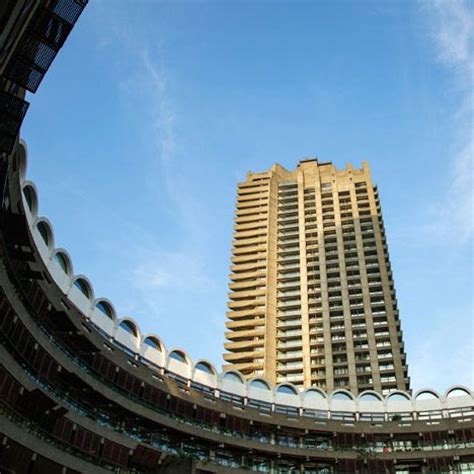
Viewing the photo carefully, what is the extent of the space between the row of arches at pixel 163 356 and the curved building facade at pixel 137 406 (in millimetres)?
123

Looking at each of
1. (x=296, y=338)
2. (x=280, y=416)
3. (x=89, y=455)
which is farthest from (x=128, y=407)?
(x=296, y=338)

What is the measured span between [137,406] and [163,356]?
7.90 meters

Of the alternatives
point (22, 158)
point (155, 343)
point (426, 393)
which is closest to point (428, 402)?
point (426, 393)

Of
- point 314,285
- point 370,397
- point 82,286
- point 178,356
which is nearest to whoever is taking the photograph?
point 82,286

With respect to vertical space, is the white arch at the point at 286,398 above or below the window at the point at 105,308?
below

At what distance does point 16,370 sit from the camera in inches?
1419

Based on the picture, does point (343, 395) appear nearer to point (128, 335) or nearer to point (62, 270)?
point (128, 335)

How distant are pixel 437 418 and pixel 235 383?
67.4ft

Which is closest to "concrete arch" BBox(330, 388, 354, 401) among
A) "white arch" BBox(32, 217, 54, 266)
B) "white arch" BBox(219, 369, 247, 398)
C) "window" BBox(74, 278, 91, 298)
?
"white arch" BBox(219, 369, 247, 398)

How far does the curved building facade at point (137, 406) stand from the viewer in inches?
1427

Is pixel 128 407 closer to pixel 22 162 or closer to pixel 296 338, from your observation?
pixel 22 162

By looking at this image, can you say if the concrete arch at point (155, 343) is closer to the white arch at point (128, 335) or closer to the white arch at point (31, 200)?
the white arch at point (128, 335)

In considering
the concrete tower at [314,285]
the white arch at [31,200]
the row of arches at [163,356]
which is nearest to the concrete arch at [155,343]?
the row of arches at [163,356]

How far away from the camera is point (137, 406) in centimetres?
4903
